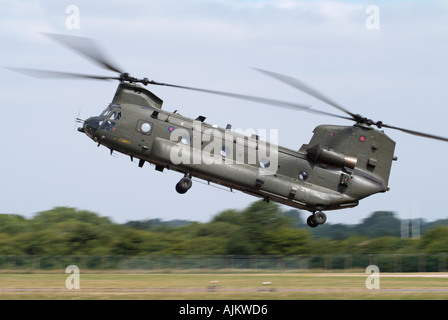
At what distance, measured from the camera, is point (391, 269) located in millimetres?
55688

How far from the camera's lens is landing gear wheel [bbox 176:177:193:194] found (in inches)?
1329

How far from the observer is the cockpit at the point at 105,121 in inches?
1312

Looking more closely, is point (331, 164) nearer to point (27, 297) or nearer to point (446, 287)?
point (446, 287)

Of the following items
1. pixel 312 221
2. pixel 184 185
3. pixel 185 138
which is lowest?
pixel 312 221

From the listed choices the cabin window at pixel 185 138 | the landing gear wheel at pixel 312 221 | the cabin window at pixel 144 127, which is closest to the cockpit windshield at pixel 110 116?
the cabin window at pixel 144 127

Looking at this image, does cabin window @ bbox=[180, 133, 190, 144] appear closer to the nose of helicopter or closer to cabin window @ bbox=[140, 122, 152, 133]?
cabin window @ bbox=[140, 122, 152, 133]

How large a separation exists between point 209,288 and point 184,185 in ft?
17.5

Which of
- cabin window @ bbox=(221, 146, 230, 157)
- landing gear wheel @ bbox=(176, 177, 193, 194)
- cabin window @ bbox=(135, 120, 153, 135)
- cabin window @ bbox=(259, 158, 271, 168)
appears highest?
cabin window @ bbox=(135, 120, 153, 135)

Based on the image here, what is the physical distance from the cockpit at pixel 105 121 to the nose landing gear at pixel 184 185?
3896mm

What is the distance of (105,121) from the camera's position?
109 feet

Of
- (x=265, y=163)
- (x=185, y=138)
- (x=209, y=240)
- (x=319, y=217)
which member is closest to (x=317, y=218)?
(x=319, y=217)

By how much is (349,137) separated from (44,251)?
38.8 m

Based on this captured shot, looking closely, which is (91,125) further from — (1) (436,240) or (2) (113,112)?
(1) (436,240)
